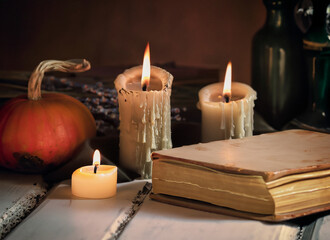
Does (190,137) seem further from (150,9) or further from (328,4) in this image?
(150,9)

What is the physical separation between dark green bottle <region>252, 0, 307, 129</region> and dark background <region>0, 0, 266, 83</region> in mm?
537

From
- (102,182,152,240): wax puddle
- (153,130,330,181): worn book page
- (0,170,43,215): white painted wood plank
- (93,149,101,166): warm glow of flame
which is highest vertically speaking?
(153,130,330,181): worn book page

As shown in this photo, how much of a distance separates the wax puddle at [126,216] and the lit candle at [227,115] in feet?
0.53

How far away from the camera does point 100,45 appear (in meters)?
1.89

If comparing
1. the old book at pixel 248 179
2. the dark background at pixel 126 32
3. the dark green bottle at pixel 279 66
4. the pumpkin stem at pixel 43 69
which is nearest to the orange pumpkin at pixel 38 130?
the pumpkin stem at pixel 43 69

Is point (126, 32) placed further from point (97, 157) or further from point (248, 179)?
point (248, 179)

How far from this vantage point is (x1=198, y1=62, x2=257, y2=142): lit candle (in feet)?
3.02

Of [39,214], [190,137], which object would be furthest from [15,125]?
[190,137]

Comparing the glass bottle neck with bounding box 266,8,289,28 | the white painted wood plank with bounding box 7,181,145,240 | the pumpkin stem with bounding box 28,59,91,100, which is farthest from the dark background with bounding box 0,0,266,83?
the white painted wood plank with bounding box 7,181,145,240

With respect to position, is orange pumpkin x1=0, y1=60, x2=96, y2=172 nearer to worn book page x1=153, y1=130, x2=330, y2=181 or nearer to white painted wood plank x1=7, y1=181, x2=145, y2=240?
white painted wood plank x1=7, y1=181, x2=145, y2=240

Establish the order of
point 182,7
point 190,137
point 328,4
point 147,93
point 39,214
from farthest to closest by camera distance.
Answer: point 182,7 → point 328,4 → point 190,137 → point 147,93 → point 39,214

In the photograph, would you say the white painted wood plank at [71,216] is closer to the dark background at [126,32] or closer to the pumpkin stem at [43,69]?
the pumpkin stem at [43,69]

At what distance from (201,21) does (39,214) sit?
1.25 m

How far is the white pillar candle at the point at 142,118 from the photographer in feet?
2.87
